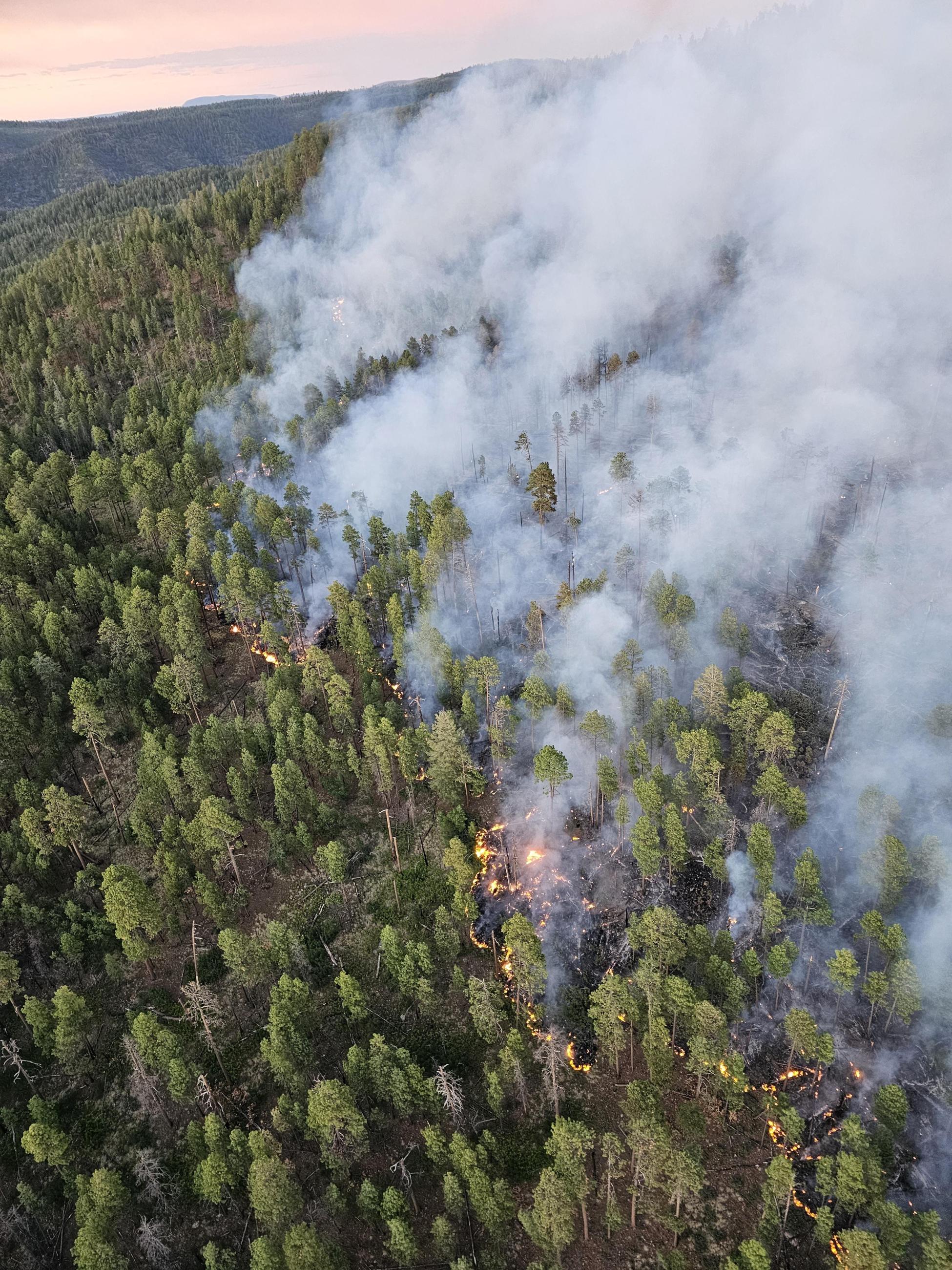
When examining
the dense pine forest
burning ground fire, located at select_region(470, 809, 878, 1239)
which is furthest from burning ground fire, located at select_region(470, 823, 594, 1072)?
the dense pine forest

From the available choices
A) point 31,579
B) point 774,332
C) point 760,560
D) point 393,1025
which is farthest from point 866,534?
point 31,579

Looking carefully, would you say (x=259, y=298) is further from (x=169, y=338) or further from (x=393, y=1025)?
(x=393, y=1025)

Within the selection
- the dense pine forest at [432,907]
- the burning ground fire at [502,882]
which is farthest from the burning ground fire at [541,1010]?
the dense pine forest at [432,907]

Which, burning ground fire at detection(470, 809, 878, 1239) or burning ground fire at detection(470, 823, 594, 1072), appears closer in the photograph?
burning ground fire at detection(470, 809, 878, 1239)

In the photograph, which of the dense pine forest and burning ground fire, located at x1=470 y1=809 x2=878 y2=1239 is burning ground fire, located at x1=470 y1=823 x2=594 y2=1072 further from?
the dense pine forest

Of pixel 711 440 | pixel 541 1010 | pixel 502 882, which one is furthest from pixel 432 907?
pixel 711 440

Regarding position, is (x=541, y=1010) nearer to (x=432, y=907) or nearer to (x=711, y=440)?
(x=432, y=907)

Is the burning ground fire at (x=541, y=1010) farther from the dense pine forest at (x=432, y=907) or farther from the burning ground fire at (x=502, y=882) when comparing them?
the dense pine forest at (x=432, y=907)

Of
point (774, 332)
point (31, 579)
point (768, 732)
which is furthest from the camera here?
point (774, 332)
